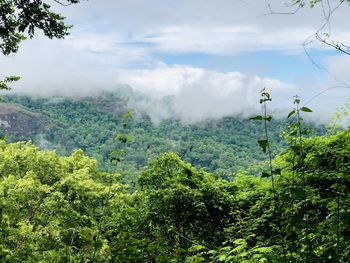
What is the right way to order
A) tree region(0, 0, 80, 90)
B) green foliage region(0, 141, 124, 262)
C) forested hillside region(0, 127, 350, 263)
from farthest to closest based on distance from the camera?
green foliage region(0, 141, 124, 262), tree region(0, 0, 80, 90), forested hillside region(0, 127, 350, 263)

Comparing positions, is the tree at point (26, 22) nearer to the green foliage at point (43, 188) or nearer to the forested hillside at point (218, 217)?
the forested hillside at point (218, 217)

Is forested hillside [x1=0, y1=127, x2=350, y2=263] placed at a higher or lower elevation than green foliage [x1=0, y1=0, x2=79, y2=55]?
lower

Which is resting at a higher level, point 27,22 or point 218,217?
point 27,22

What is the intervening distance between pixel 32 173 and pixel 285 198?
1275 inches

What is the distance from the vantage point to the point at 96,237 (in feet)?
10.3

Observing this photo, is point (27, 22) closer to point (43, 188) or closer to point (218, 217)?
point (218, 217)

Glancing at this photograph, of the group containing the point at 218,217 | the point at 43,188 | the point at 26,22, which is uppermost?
the point at 26,22

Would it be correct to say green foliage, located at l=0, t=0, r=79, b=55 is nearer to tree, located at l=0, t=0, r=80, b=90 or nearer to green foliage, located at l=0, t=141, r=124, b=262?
tree, located at l=0, t=0, r=80, b=90

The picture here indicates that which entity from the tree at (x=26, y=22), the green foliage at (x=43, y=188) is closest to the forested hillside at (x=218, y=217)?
the tree at (x=26, y=22)

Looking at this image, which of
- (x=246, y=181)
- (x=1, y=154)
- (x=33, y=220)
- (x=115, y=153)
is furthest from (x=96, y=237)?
(x=1, y=154)

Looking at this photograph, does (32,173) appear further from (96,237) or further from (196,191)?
(96,237)

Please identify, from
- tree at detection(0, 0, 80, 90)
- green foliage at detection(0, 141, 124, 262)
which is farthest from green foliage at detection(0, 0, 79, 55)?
green foliage at detection(0, 141, 124, 262)

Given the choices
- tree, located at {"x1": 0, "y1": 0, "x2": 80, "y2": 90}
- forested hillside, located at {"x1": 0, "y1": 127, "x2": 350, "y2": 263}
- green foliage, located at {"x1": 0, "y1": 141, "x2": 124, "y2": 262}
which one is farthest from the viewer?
green foliage, located at {"x1": 0, "y1": 141, "x2": 124, "y2": 262}

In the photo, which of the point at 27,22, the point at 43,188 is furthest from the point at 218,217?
the point at 43,188
